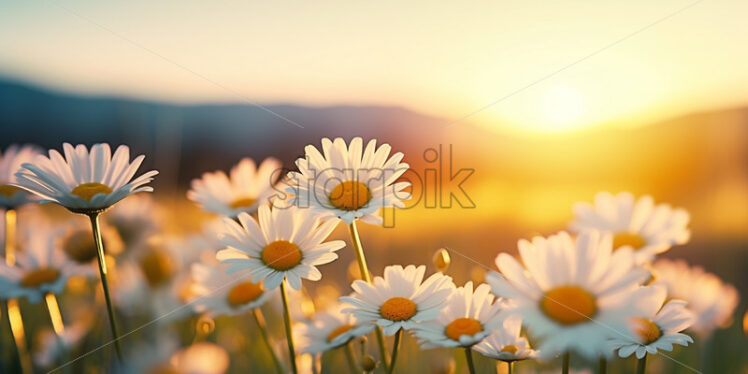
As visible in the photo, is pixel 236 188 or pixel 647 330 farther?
pixel 236 188

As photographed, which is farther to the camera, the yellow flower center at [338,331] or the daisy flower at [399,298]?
the yellow flower center at [338,331]

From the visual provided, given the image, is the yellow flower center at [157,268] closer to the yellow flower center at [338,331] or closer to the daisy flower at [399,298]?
the yellow flower center at [338,331]

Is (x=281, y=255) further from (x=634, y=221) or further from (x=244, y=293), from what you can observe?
(x=634, y=221)

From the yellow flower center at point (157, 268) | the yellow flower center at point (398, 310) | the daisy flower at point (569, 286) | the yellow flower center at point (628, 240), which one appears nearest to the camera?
the daisy flower at point (569, 286)

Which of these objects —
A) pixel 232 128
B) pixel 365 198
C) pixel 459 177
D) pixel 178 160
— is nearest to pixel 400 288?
pixel 365 198

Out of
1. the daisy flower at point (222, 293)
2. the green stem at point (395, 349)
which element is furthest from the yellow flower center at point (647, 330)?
the daisy flower at point (222, 293)

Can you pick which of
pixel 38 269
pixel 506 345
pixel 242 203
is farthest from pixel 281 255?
pixel 38 269

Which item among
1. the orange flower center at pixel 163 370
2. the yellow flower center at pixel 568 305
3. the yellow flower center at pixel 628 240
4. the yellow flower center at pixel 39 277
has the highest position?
the yellow flower center at pixel 628 240
